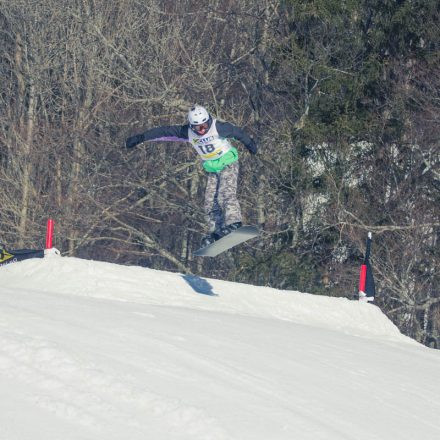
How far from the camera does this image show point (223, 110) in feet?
80.8

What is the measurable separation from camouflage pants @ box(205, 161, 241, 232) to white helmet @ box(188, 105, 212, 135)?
1.93ft

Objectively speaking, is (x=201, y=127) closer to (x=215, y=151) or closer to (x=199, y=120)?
(x=199, y=120)

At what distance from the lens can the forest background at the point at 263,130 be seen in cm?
2317

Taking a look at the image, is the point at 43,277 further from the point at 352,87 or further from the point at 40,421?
the point at 352,87

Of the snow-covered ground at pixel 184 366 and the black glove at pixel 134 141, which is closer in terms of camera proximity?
the snow-covered ground at pixel 184 366

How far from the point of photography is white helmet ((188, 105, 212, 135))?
11.2 m

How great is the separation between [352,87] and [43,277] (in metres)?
13.9

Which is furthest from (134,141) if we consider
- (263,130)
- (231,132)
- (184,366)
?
(263,130)

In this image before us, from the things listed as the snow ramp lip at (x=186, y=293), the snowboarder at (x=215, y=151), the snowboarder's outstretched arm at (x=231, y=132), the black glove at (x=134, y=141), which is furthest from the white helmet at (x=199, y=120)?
the snow ramp lip at (x=186, y=293)

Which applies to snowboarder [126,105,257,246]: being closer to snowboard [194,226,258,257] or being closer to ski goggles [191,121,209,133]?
ski goggles [191,121,209,133]

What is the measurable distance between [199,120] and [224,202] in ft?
3.13

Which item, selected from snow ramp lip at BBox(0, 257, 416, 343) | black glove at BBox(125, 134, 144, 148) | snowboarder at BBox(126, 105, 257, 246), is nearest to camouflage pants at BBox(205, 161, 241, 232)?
snowboarder at BBox(126, 105, 257, 246)

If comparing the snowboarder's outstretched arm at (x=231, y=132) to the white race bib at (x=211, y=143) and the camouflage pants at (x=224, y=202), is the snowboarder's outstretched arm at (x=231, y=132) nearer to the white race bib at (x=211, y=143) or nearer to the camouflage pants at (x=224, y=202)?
the white race bib at (x=211, y=143)

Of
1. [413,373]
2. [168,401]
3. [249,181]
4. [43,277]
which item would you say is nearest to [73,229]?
[249,181]
